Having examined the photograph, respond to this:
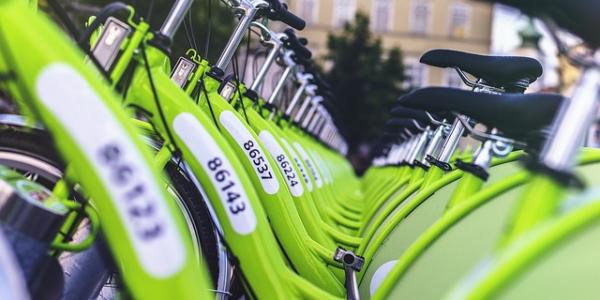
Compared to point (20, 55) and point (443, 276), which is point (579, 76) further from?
point (20, 55)

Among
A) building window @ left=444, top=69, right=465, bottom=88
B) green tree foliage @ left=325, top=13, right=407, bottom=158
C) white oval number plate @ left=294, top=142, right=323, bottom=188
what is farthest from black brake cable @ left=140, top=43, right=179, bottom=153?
green tree foliage @ left=325, top=13, right=407, bottom=158

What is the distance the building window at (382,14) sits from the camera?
32.5m

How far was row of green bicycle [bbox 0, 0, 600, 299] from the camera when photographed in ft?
4.06

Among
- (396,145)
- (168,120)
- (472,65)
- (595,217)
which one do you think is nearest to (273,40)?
(472,65)

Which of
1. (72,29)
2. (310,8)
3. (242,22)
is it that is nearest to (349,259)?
(242,22)

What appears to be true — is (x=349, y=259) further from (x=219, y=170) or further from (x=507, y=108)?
(x=507, y=108)

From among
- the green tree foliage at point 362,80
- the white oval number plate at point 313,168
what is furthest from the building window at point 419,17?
the white oval number plate at point 313,168

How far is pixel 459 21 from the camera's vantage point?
33.1 meters

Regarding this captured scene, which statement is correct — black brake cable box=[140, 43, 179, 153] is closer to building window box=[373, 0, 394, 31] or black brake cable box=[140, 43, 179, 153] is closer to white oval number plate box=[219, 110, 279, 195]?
white oval number plate box=[219, 110, 279, 195]

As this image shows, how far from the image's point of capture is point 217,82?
2.45 meters

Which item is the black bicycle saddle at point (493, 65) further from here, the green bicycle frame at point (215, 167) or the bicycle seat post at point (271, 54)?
the bicycle seat post at point (271, 54)

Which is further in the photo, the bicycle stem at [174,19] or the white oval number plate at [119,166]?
the bicycle stem at [174,19]

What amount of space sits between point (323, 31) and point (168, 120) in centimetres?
3084

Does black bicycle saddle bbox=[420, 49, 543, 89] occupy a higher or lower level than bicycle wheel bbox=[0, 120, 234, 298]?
higher
